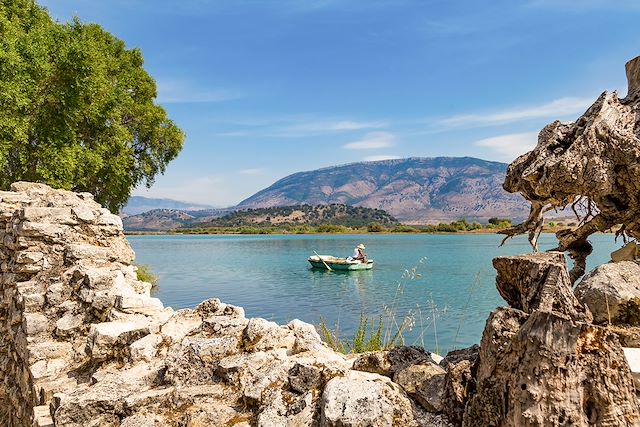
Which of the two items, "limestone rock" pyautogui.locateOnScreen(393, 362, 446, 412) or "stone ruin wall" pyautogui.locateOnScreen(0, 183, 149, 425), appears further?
→ "stone ruin wall" pyautogui.locateOnScreen(0, 183, 149, 425)

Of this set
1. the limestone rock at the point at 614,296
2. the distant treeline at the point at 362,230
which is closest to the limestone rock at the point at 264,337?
the limestone rock at the point at 614,296

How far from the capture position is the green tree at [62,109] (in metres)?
15.8

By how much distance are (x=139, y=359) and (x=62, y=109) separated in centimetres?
1674

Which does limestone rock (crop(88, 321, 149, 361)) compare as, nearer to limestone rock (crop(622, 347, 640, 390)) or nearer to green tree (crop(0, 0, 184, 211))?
limestone rock (crop(622, 347, 640, 390))

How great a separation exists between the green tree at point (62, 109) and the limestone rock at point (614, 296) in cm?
1661

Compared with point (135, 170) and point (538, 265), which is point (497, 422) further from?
point (135, 170)

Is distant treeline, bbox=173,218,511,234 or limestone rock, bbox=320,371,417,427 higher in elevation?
limestone rock, bbox=320,371,417,427

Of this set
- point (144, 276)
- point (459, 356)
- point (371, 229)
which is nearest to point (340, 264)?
point (144, 276)

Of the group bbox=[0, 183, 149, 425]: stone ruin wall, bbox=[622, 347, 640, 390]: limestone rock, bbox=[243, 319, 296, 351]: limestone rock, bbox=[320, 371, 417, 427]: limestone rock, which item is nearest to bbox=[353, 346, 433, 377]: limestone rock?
bbox=[320, 371, 417, 427]: limestone rock

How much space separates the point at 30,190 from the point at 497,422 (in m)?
9.80

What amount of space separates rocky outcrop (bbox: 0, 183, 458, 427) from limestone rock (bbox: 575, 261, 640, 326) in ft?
7.80

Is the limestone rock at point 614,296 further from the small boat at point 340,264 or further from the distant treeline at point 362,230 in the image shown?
the distant treeline at point 362,230

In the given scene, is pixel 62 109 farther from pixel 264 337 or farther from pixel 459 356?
pixel 459 356

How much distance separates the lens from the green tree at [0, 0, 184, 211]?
15.8m
